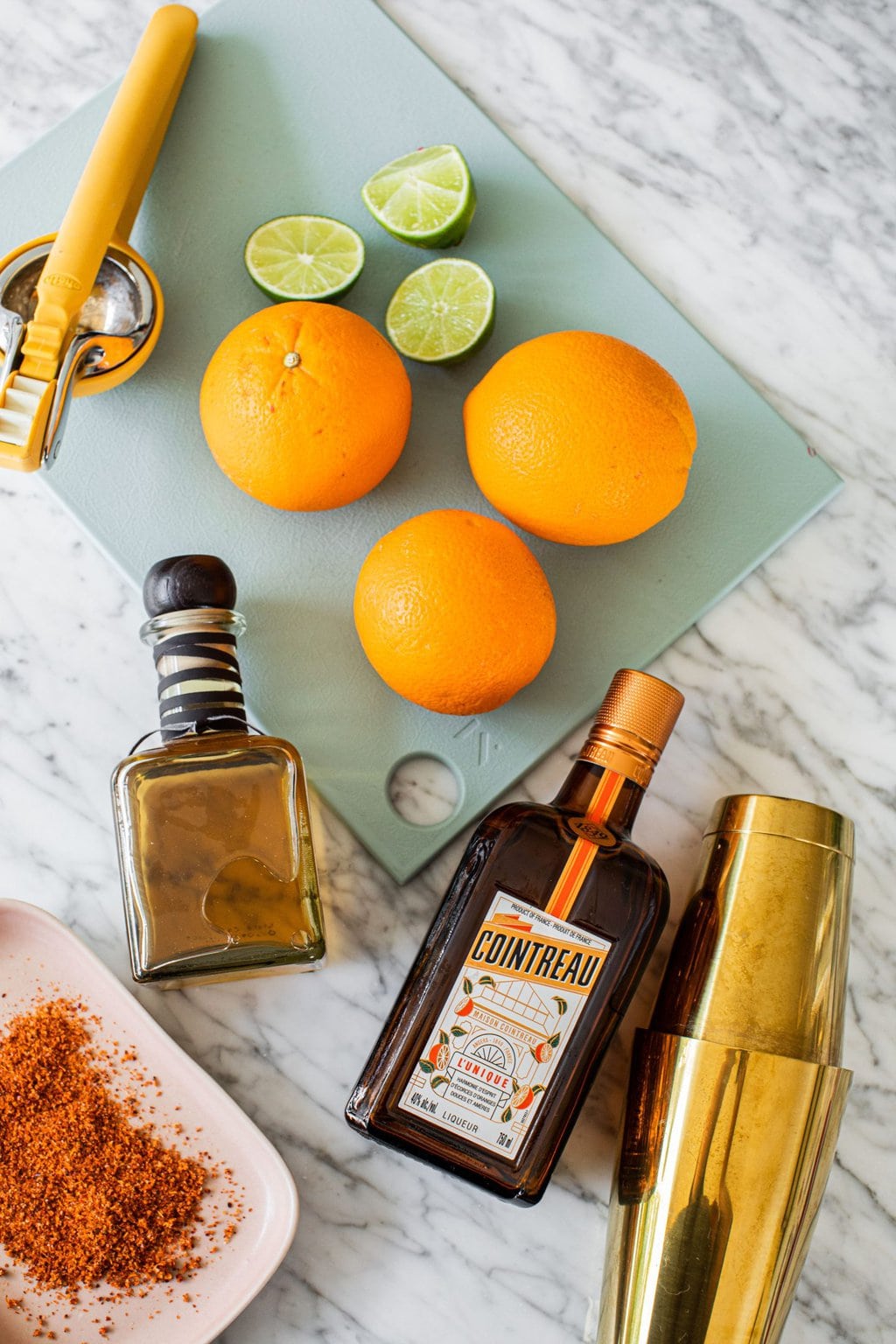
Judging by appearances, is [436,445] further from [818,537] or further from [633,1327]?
[633,1327]

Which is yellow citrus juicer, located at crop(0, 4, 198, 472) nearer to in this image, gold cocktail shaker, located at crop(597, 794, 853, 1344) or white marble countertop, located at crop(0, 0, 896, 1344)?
white marble countertop, located at crop(0, 0, 896, 1344)

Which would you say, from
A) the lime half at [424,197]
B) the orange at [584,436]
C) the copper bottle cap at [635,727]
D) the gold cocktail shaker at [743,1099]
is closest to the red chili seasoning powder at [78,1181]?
the gold cocktail shaker at [743,1099]

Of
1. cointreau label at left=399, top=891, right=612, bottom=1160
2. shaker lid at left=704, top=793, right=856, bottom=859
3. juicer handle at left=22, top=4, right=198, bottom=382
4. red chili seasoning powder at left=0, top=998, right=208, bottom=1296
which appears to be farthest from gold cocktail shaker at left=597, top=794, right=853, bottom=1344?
juicer handle at left=22, top=4, right=198, bottom=382

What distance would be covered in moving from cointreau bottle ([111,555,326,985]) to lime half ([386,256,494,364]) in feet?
0.90

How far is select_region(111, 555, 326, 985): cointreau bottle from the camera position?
82cm

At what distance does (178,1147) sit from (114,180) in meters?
0.80

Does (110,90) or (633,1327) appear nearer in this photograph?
(633,1327)

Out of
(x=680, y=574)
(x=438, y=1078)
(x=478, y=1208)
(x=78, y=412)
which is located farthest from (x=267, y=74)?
(x=478, y=1208)

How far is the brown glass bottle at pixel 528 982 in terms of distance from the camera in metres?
0.79

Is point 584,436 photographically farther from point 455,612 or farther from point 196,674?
point 196,674

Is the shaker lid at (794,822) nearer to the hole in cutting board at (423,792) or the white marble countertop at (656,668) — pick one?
the white marble countertop at (656,668)

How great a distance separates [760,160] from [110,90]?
0.61 m

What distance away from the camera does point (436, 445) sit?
37.7 inches

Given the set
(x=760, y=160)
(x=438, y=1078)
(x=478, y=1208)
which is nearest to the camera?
(x=438, y=1078)
